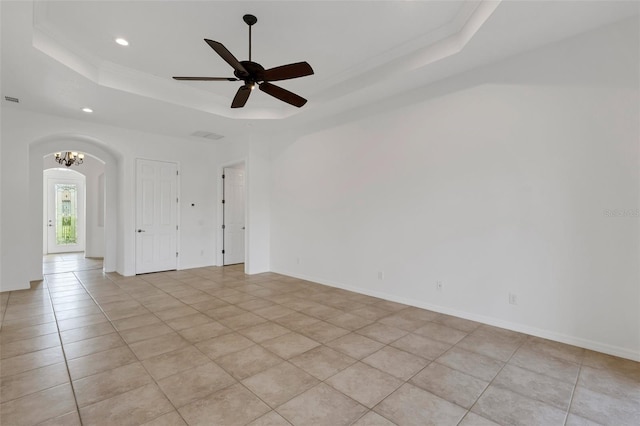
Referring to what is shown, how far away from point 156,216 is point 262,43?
15.4 feet

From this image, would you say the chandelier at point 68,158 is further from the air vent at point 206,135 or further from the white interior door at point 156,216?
the air vent at point 206,135

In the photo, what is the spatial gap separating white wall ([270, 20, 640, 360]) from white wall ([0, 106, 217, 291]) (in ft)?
12.8

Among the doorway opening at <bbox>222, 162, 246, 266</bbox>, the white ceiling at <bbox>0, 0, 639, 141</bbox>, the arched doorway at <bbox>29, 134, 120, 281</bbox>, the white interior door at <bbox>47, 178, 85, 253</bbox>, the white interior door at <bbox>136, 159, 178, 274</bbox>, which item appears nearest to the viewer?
the white ceiling at <bbox>0, 0, 639, 141</bbox>

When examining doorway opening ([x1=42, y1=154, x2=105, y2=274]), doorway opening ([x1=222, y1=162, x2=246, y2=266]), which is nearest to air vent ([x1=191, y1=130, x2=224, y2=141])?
doorway opening ([x1=222, y1=162, x2=246, y2=266])

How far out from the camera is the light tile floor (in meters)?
1.99

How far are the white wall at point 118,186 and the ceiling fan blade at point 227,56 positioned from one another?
182 inches

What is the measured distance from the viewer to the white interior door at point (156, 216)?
6375 millimetres

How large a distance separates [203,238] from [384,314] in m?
5.06

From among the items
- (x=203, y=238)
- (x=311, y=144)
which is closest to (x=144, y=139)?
(x=203, y=238)

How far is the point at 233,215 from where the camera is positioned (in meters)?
7.61

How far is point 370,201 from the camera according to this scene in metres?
4.79

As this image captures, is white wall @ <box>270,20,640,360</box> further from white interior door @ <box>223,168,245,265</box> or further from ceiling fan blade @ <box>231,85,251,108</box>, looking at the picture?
white interior door @ <box>223,168,245,265</box>

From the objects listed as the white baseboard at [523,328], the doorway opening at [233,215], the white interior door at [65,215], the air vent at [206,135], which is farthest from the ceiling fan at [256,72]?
the white interior door at [65,215]

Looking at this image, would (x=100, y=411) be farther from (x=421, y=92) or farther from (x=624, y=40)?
(x=624, y=40)
